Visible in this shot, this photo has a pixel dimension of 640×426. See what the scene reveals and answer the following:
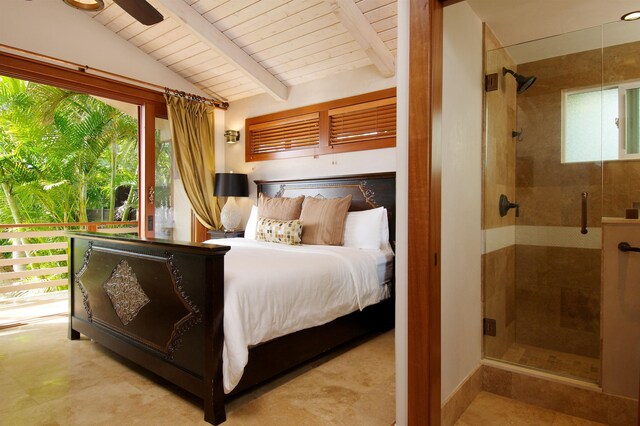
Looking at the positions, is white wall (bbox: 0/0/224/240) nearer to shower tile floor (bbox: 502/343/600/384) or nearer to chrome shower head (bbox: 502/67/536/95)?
chrome shower head (bbox: 502/67/536/95)

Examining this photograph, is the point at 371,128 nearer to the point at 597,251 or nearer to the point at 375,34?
the point at 375,34

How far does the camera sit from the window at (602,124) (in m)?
2.36

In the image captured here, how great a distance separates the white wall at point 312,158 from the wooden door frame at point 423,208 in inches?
82.0

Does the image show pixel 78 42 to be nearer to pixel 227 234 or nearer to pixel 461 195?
pixel 227 234

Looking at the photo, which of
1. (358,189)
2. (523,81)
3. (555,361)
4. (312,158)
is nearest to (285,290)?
(555,361)

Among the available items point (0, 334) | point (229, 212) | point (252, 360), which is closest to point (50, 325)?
point (0, 334)

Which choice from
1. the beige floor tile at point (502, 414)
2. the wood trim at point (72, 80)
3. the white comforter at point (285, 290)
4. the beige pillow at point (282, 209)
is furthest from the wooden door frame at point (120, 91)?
the beige floor tile at point (502, 414)

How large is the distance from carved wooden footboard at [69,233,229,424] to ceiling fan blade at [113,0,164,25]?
136 centimetres

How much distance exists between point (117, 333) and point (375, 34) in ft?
9.86

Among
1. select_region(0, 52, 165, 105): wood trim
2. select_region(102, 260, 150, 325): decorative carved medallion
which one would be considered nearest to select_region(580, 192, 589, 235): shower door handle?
select_region(102, 260, 150, 325): decorative carved medallion

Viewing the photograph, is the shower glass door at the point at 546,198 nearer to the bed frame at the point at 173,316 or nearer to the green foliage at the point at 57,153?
the bed frame at the point at 173,316

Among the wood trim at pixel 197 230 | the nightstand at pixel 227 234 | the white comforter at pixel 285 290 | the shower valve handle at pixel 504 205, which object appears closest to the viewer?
the white comforter at pixel 285 290

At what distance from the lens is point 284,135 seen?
4.54 metres

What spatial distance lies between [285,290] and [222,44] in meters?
2.72
